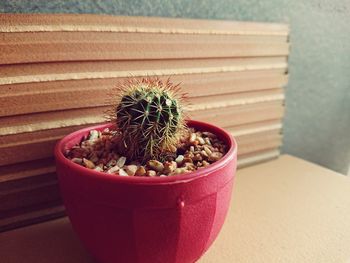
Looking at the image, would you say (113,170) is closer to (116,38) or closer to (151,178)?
(151,178)

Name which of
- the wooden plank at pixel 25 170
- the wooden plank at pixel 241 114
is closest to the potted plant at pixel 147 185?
the wooden plank at pixel 25 170

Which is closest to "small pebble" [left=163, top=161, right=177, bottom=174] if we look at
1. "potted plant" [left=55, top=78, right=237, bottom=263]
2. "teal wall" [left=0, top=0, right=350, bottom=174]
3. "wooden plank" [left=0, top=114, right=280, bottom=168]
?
"potted plant" [left=55, top=78, right=237, bottom=263]

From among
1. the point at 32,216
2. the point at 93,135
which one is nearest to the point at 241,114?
the point at 93,135

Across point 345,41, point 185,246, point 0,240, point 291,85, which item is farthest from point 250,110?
point 0,240

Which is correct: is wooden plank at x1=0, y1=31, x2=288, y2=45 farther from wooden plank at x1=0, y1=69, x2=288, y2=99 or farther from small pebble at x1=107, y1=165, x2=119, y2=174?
small pebble at x1=107, y1=165, x2=119, y2=174

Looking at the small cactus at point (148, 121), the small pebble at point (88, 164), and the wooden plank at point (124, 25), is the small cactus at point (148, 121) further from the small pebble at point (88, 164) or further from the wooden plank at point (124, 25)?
the wooden plank at point (124, 25)
